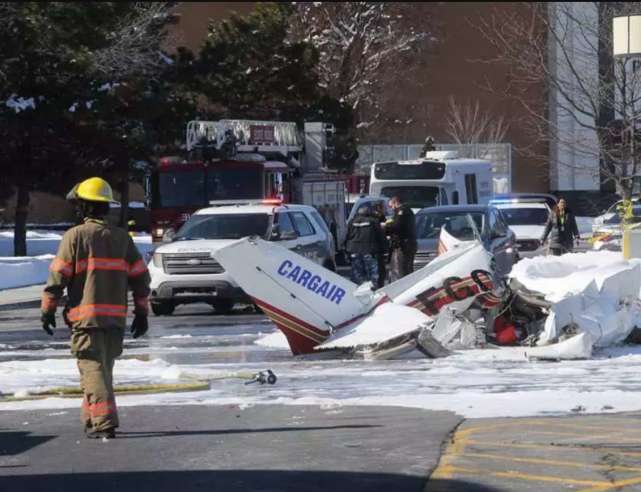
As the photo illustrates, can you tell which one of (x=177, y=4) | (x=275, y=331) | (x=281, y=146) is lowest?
(x=275, y=331)

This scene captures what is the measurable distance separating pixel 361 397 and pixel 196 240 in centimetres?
1075

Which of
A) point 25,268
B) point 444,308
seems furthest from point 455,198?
point 444,308

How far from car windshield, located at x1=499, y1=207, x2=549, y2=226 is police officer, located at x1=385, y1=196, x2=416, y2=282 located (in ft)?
39.1

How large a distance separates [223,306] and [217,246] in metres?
1.39

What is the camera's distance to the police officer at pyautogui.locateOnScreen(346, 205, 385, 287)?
24.2 meters

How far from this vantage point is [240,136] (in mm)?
31047

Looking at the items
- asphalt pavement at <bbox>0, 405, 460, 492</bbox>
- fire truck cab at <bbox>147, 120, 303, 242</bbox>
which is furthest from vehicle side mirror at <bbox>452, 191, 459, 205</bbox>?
asphalt pavement at <bbox>0, 405, 460, 492</bbox>

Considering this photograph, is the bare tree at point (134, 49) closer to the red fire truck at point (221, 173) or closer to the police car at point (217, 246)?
the red fire truck at point (221, 173)

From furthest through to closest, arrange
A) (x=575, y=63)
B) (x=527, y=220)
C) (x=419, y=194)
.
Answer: (x=419, y=194)
(x=527, y=220)
(x=575, y=63)

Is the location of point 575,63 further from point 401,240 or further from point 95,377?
point 95,377

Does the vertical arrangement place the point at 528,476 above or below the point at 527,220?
below

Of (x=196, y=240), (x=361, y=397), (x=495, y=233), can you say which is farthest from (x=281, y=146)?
(x=361, y=397)

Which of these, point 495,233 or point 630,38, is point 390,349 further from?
point 495,233

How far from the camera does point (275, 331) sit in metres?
19.0
